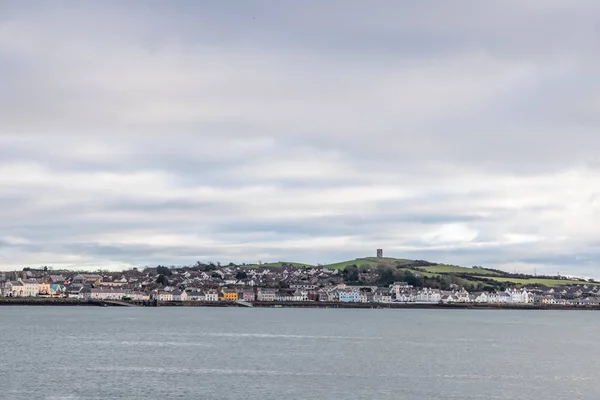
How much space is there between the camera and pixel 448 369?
1945 inches

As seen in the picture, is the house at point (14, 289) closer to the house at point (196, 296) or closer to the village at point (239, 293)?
the village at point (239, 293)

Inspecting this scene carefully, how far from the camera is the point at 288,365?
163 ft

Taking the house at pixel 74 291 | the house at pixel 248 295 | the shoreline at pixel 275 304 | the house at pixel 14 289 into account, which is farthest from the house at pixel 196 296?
the house at pixel 14 289

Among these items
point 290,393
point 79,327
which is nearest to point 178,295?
point 79,327

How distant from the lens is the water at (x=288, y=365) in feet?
130

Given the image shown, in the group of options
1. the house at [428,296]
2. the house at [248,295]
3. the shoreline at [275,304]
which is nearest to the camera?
the shoreline at [275,304]

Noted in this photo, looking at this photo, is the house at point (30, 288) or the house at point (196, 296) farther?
the house at point (196, 296)

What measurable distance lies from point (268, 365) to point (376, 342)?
21.1 meters

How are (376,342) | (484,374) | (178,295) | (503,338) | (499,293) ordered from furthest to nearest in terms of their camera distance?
1. (499,293)
2. (178,295)
3. (503,338)
4. (376,342)
5. (484,374)

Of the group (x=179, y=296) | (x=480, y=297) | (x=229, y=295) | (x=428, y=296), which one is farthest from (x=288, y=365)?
(x=480, y=297)

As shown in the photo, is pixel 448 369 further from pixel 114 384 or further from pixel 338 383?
pixel 114 384

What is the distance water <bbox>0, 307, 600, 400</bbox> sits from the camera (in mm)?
39656

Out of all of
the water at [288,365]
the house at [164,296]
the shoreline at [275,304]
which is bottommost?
the water at [288,365]

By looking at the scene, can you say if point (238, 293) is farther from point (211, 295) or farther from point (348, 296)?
point (348, 296)
